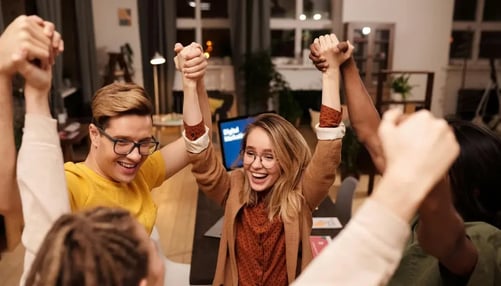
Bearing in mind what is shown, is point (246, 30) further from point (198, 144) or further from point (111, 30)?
point (198, 144)

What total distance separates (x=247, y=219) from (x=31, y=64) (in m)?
0.94

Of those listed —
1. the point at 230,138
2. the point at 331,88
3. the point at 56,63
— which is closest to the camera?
the point at 331,88

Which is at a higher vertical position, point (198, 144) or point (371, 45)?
point (371, 45)

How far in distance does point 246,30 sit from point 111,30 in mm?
2259

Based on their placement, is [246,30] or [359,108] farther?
[246,30]

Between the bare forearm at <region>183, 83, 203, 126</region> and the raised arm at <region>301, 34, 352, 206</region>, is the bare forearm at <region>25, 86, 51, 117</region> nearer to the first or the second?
the bare forearm at <region>183, 83, 203, 126</region>

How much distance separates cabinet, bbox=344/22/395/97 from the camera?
721cm

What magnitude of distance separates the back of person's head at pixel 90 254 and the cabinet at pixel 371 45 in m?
6.80

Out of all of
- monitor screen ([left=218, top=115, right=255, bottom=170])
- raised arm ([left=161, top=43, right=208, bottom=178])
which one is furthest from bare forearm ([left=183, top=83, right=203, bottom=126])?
monitor screen ([left=218, top=115, right=255, bottom=170])

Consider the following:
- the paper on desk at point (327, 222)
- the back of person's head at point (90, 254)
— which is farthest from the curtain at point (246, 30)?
the back of person's head at point (90, 254)

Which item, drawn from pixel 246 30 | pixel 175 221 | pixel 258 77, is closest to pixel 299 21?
pixel 246 30

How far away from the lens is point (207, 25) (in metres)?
8.14

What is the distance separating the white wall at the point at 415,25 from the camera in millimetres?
7527

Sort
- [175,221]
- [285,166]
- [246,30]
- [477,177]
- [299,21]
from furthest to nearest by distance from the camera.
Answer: [299,21], [246,30], [175,221], [285,166], [477,177]
